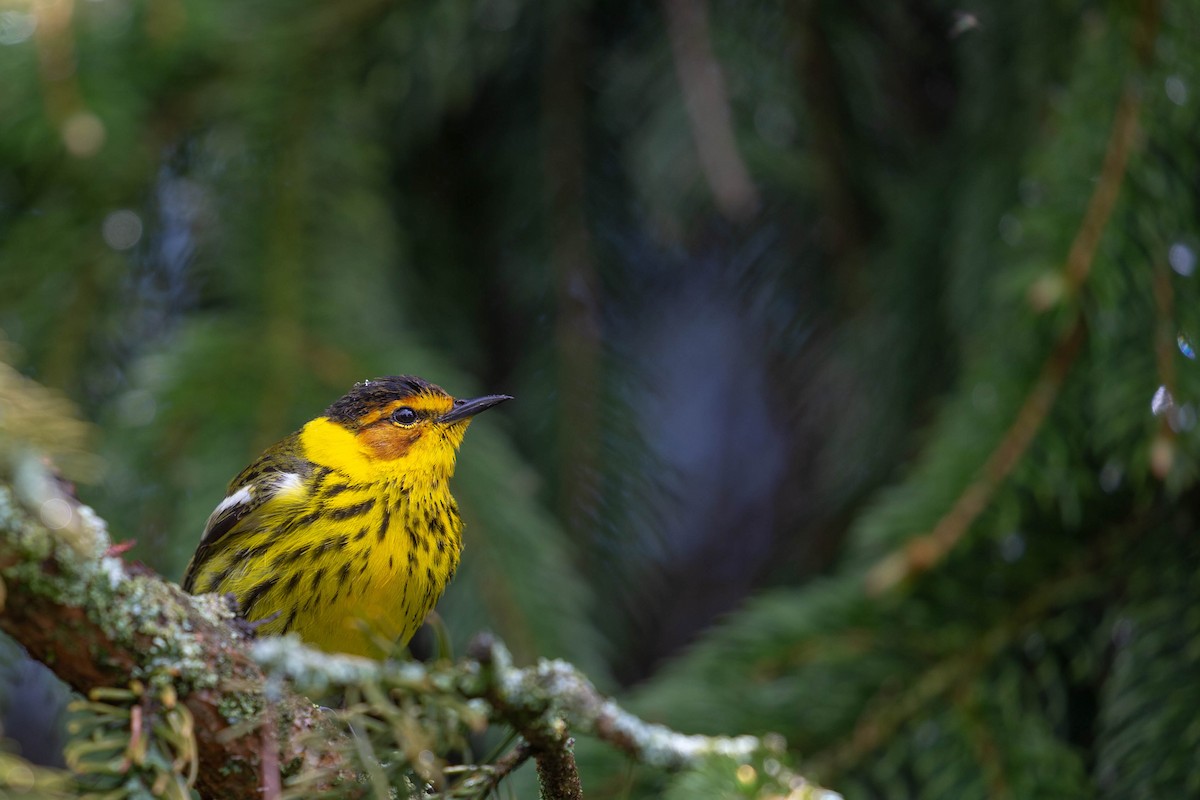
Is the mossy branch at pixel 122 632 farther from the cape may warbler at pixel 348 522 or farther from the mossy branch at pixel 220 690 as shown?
the cape may warbler at pixel 348 522

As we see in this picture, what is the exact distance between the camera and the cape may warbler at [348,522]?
2408 mm

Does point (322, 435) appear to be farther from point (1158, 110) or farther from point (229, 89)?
point (1158, 110)

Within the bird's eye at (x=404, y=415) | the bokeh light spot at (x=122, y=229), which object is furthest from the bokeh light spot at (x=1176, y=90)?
the bokeh light spot at (x=122, y=229)

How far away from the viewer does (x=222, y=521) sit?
2.55m

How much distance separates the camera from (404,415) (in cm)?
294

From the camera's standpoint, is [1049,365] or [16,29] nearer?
[1049,365]

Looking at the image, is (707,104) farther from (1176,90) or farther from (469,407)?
(1176,90)

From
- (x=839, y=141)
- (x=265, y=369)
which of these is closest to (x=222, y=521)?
(x=265, y=369)

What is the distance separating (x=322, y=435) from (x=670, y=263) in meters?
1.29

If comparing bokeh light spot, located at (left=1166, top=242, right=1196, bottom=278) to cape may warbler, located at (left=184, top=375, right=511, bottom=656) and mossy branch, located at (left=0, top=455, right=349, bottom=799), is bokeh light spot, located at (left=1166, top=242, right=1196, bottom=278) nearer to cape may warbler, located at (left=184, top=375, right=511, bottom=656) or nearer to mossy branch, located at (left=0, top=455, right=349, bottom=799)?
cape may warbler, located at (left=184, top=375, right=511, bottom=656)

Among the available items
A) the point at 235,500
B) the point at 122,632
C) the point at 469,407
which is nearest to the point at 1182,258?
the point at 469,407

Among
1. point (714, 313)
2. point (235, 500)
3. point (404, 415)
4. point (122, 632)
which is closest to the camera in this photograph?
point (122, 632)

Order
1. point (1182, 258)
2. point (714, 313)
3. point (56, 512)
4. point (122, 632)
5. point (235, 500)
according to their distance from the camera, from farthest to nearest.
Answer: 1. point (714, 313)
2. point (235, 500)
3. point (1182, 258)
4. point (122, 632)
5. point (56, 512)

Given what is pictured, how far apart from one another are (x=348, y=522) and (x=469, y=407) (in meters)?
0.42
